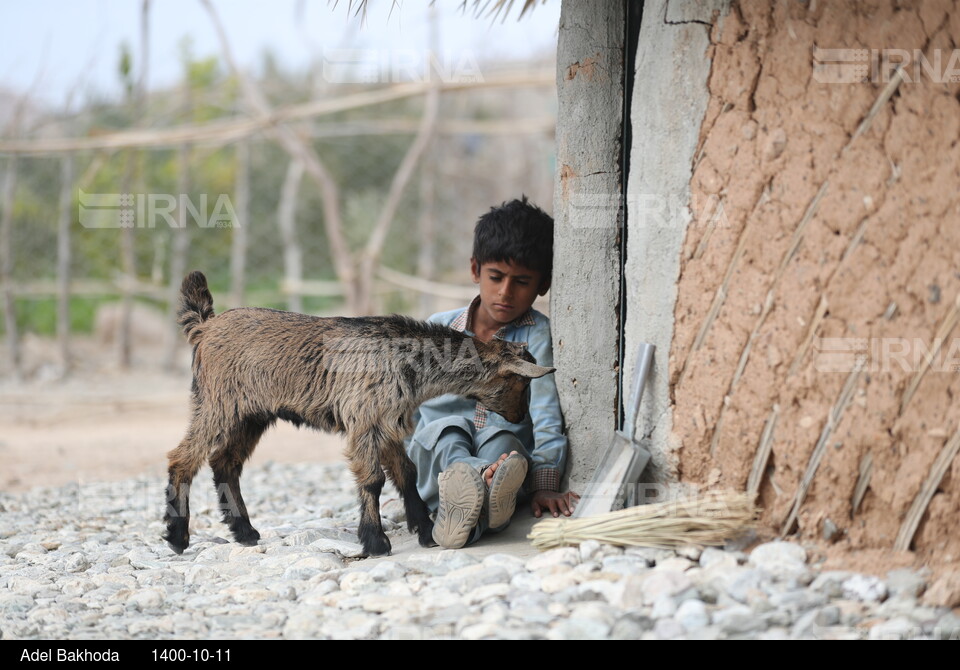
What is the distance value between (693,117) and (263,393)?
2293mm

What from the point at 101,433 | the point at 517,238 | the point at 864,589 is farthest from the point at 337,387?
the point at 101,433

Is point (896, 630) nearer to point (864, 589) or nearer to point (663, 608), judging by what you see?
point (864, 589)

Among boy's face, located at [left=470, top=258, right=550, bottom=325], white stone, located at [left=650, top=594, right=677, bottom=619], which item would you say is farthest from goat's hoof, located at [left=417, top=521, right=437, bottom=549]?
white stone, located at [left=650, top=594, right=677, bottom=619]

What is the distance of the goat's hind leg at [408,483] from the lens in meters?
4.14

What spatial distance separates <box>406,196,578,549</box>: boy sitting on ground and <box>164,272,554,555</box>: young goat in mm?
141

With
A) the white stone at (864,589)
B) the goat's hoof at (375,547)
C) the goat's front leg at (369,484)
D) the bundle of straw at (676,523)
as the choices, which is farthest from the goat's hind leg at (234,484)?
the white stone at (864,589)

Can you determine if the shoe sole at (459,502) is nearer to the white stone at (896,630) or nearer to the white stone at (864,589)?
the white stone at (864,589)

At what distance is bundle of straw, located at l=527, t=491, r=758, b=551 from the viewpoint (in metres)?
3.23

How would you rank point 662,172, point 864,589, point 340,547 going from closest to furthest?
point 864,589 → point 662,172 → point 340,547

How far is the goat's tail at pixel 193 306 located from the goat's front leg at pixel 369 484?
1080mm

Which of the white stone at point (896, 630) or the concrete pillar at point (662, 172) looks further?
the concrete pillar at point (662, 172)

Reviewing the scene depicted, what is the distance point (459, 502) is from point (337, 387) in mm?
856

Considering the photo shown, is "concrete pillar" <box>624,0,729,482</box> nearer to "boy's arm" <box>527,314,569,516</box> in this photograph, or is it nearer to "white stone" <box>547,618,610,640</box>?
"boy's arm" <box>527,314,569,516</box>

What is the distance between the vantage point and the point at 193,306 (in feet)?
14.9
